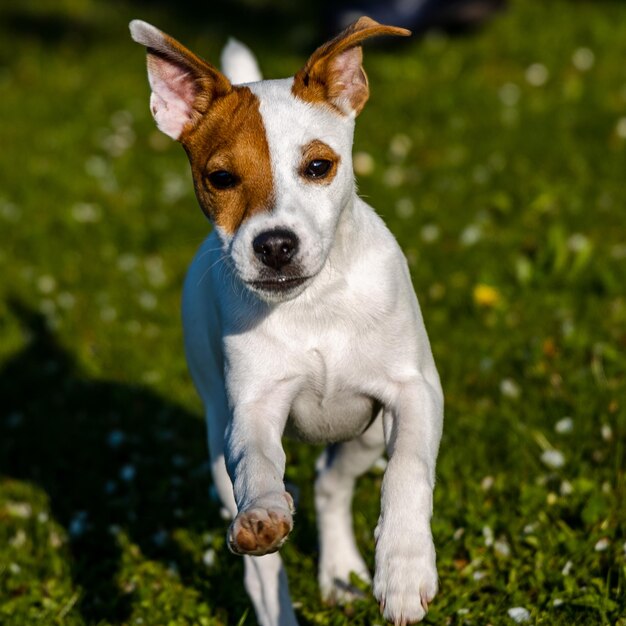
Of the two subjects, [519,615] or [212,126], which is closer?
[212,126]

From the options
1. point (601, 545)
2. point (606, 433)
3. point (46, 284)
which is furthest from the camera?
point (46, 284)

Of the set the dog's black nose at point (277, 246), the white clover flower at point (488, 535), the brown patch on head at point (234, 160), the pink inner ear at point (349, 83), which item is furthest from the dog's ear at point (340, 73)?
the white clover flower at point (488, 535)

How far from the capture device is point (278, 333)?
404 cm

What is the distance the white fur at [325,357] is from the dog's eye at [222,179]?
160 mm

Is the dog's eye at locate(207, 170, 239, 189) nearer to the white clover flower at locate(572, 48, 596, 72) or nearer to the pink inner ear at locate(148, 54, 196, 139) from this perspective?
the pink inner ear at locate(148, 54, 196, 139)

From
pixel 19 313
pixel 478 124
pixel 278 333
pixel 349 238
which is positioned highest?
pixel 349 238

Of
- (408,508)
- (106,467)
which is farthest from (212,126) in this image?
(106,467)

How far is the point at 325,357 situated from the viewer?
4027 millimetres

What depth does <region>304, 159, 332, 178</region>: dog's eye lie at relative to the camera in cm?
391

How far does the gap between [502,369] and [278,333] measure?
249 cm

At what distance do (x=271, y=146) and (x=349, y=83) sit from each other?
1.69 feet

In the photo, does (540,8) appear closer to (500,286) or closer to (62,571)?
(500,286)

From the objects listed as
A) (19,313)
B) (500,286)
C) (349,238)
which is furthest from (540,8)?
(349,238)

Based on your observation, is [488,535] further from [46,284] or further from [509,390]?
[46,284]
